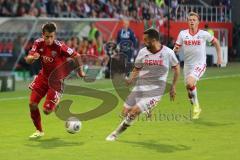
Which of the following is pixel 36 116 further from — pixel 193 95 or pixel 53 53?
pixel 193 95

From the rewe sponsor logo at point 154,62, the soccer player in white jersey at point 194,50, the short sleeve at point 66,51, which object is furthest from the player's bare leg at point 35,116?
the soccer player in white jersey at point 194,50

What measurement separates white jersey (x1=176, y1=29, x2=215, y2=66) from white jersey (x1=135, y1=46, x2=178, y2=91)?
3893mm

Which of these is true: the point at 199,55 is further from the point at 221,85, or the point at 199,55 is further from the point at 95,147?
the point at 221,85

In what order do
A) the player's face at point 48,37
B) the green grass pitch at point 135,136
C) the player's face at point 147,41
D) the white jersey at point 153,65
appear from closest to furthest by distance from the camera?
the green grass pitch at point 135,136
the player's face at point 147,41
the white jersey at point 153,65
the player's face at point 48,37

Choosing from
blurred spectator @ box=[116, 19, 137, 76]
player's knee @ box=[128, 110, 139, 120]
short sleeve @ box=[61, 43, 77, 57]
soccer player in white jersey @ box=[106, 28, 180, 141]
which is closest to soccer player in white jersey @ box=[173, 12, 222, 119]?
soccer player in white jersey @ box=[106, 28, 180, 141]

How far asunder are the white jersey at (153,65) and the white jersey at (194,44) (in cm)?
389

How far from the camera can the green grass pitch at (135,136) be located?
40.3 feet

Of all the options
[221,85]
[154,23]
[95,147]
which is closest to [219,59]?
[95,147]

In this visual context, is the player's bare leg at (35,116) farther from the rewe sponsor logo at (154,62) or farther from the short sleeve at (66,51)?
the rewe sponsor logo at (154,62)

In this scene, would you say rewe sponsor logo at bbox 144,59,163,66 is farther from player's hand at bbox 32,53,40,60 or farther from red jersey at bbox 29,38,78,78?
player's hand at bbox 32,53,40,60

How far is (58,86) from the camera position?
14.8 metres

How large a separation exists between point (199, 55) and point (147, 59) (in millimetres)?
4379

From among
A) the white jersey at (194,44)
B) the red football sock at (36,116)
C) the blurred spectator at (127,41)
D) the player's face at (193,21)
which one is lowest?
the blurred spectator at (127,41)

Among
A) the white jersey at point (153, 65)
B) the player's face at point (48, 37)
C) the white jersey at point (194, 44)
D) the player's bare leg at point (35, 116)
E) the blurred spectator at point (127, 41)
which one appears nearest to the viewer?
the white jersey at point (153, 65)
